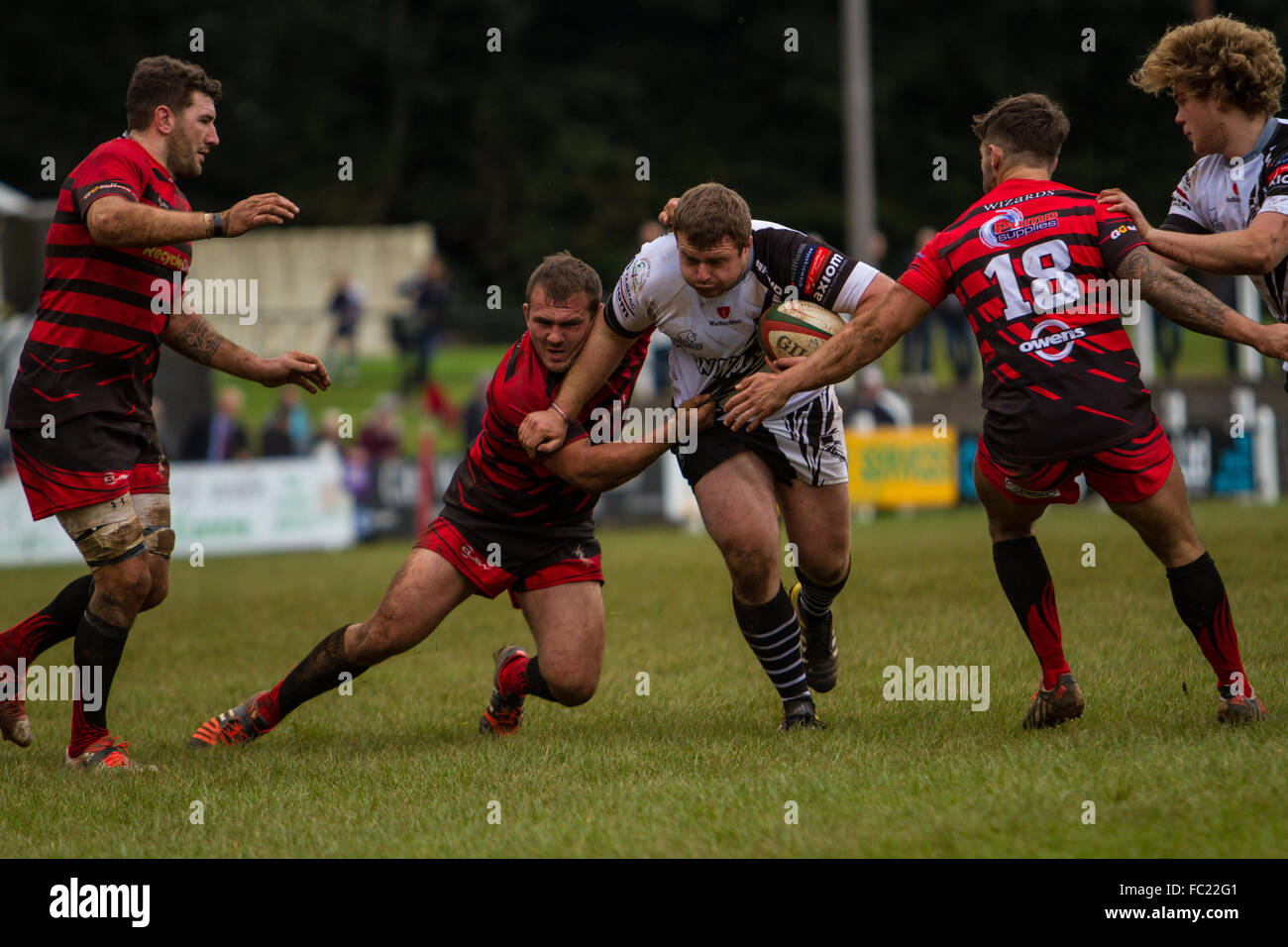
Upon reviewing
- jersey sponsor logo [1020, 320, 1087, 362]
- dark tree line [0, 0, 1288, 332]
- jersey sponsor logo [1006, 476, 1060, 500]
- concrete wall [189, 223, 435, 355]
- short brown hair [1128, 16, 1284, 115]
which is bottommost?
jersey sponsor logo [1006, 476, 1060, 500]

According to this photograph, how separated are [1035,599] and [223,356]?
3454mm

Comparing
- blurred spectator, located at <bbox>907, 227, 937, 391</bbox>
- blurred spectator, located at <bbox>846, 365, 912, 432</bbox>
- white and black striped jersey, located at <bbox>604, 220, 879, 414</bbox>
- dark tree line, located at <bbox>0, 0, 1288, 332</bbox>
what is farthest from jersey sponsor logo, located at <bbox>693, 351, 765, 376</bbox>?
dark tree line, located at <bbox>0, 0, 1288, 332</bbox>

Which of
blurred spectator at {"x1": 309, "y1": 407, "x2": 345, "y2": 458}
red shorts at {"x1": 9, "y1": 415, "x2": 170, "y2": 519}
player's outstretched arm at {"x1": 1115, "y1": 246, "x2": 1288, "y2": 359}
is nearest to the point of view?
player's outstretched arm at {"x1": 1115, "y1": 246, "x2": 1288, "y2": 359}

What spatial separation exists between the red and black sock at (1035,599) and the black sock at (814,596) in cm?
88

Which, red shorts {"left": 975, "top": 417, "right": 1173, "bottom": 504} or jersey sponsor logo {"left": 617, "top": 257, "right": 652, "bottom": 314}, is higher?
jersey sponsor logo {"left": 617, "top": 257, "right": 652, "bottom": 314}

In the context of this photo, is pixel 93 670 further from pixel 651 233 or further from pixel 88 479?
pixel 651 233

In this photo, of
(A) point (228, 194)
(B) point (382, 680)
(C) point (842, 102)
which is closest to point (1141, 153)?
(C) point (842, 102)

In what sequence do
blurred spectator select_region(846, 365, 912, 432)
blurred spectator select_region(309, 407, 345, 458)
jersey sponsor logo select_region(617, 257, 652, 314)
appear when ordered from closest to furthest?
jersey sponsor logo select_region(617, 257, 652, 314), blurred spectator select_region(846, 365, 912, 432), blurred spectator select_region(309, 407, 345, 458)

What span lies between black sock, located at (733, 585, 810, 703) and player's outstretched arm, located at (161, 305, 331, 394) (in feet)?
6.66

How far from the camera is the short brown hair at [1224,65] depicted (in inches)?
200

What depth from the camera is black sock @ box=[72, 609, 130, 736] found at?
5676mm

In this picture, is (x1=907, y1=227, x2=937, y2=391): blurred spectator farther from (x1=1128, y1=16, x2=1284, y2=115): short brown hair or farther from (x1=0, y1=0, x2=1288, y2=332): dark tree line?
(x1=0, y1=0, x2=1288, y2=332): dark tree line

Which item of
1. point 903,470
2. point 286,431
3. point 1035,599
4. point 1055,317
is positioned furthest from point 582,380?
point 286,431

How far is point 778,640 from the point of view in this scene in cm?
572
